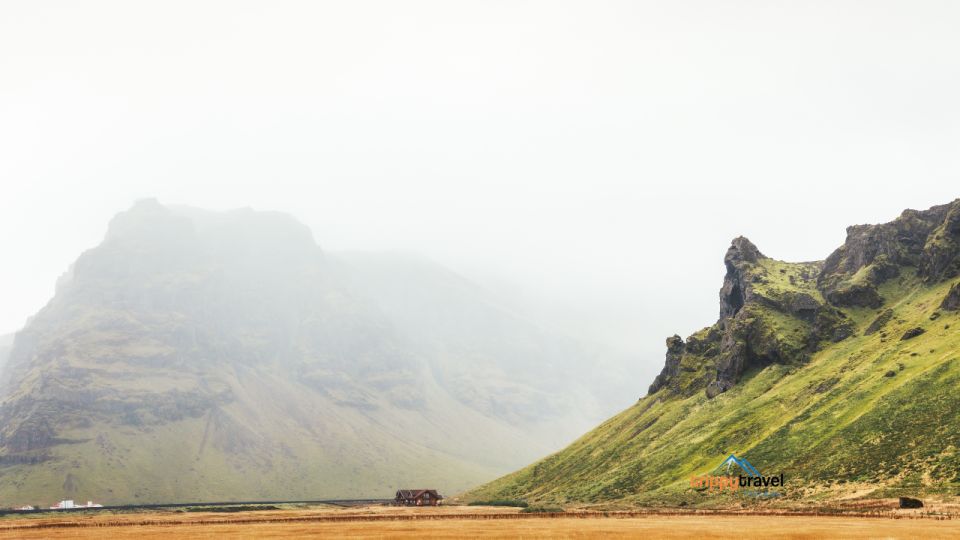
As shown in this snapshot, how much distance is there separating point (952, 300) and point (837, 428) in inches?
2534

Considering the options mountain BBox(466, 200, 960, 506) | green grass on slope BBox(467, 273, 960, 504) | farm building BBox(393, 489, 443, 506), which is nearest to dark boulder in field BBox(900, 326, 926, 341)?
mountain BBox(466, 200, 960, 506)

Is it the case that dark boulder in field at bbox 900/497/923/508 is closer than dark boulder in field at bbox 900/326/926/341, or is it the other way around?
dark boulder in field at bbox 900/497/923/508

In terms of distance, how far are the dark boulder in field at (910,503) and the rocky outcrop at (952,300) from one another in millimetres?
103420

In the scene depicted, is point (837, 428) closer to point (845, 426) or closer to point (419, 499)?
point (845, 426)

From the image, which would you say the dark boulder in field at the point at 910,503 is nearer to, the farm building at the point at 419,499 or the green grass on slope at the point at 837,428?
the green grass on slope at the point at 837,428

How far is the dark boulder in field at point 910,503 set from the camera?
87.8 m

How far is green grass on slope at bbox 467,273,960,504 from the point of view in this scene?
113 m

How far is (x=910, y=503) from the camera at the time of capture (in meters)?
88.2

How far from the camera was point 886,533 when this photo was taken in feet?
207

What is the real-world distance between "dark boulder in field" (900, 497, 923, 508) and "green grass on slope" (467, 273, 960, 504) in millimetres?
9226

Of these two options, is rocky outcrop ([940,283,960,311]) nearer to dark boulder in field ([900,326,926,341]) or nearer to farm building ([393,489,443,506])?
dark boulder in field ([900,326,926,341])

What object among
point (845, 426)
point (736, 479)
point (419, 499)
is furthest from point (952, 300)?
point (419, 499)

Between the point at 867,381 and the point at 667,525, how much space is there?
96286 millimetres

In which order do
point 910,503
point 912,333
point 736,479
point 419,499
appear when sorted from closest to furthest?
point 910,503, point 736,479, point 912,333, point 419,499
